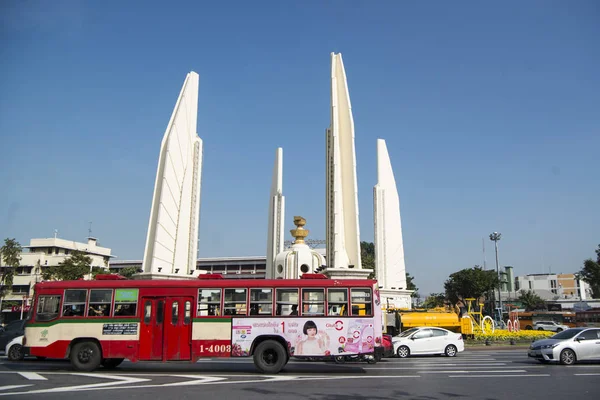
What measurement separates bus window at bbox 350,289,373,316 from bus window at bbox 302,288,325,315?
887 mm

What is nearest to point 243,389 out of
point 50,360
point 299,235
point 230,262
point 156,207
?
point 50,360

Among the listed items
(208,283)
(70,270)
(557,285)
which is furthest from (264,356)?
(557,285)

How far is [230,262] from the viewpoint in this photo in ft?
338

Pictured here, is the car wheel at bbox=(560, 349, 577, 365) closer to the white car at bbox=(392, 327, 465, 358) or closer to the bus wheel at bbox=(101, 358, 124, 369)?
the white car at bbox=(392, 327, 465, 358)

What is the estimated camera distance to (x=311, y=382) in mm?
12047

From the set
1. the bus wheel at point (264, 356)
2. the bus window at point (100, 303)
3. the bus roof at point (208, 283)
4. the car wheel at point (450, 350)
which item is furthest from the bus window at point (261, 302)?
the car wheel at point (450, 350)

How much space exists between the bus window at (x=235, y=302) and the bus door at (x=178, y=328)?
107cm

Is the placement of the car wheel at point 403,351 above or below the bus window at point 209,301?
below

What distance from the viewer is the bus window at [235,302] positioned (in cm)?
1445

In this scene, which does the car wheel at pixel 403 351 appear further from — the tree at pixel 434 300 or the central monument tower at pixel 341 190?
the tree at pixel 434 300

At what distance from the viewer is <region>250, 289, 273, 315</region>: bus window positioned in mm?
14414

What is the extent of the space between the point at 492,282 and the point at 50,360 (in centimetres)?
5803

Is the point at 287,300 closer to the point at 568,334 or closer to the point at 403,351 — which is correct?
the point at 403,351

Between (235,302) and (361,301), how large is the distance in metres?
3.71
